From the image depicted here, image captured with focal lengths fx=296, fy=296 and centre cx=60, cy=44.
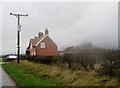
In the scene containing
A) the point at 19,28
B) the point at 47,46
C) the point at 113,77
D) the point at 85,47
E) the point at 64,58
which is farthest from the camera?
the point at 47,46

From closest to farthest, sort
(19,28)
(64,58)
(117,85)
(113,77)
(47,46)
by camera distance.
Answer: (117,85), (113,77), (64,58), (19,28), (47,46)

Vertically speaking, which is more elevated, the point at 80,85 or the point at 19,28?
the point at 19,28

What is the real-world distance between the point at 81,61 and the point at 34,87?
4513mm

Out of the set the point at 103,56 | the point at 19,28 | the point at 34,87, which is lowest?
the point at 34,87

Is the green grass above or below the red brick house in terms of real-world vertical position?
below

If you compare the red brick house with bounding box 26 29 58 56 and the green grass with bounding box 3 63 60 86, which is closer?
the green grass with bounding box 3 63 60 86

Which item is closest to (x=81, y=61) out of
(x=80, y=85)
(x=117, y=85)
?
(x=80, y=85)

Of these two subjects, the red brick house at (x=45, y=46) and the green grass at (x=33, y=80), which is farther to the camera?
the red brick house at (x=45, y=46)

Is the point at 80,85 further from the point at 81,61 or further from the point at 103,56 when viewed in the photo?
the point at 81,61

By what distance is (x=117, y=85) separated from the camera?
10.7m

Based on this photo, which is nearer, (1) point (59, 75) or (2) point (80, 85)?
(2) point (80, 85)

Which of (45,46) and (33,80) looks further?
(45,46)

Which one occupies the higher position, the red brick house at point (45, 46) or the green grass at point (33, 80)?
the red brick house at point (45, 46)

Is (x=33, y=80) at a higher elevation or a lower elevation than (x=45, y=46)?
lower
